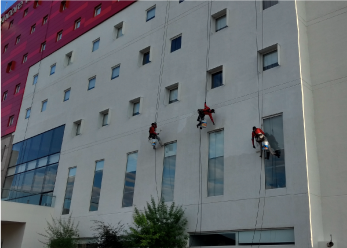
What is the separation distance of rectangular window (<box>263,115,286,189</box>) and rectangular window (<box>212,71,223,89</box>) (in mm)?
3729

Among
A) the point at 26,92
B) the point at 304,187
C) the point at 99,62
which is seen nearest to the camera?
the point at 304,187

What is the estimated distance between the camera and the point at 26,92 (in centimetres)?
3434

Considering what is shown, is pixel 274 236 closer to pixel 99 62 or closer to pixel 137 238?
pixel 137 238

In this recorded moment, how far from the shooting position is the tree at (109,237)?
1855cm

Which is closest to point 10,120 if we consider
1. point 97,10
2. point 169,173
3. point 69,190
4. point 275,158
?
point 97,10

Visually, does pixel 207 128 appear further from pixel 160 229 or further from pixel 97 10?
pixel 97 10

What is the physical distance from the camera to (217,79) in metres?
18.9

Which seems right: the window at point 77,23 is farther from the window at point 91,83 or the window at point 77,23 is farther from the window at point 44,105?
the window at point 91,83

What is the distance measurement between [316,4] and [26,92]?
26201mm

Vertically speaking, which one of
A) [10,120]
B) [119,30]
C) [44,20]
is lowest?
[10,120]

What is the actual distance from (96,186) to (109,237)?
15.2 feet

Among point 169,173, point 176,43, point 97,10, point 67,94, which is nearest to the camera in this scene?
point 169,173

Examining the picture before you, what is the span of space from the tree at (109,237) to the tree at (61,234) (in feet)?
5.92

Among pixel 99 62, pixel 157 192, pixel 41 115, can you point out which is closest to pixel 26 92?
pixel 41 115
